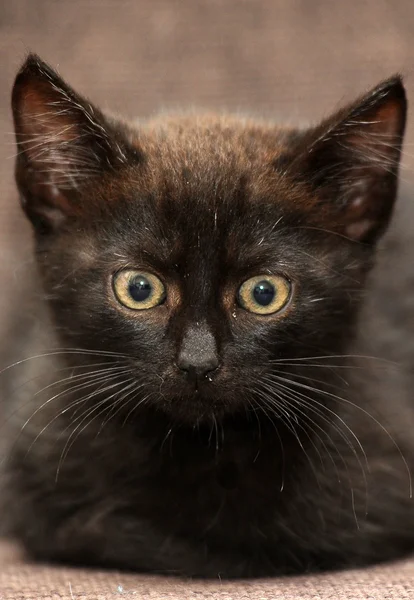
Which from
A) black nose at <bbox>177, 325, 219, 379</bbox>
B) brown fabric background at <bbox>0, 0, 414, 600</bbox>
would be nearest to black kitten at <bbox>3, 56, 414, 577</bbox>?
black nose at <bbox>177, 325, 219, 379</bbox>

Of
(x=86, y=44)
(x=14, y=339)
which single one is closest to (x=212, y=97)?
(x=86, y=44)

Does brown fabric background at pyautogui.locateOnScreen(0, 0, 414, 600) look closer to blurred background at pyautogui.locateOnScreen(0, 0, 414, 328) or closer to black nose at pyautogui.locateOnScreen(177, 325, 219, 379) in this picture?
blurred background at pyautogui.locateOnScreen(0, 0, 414, 328)

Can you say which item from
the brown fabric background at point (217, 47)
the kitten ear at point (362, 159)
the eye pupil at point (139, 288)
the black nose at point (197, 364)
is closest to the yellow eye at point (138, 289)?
the eye pupil at point (139, 288)

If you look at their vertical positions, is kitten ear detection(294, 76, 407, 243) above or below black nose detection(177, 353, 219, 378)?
above

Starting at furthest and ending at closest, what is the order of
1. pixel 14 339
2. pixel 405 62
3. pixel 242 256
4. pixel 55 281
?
1. pixel 405 62
2. pixel 14 339
3. pixel 55 281
4. pixel 242 256

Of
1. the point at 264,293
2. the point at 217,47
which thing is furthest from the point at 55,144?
the point at 217,47

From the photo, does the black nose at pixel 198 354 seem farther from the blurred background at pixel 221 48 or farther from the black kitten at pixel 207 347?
the blurred background at pixel 221 48

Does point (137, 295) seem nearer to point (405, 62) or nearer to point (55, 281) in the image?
point (55, 281)
